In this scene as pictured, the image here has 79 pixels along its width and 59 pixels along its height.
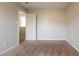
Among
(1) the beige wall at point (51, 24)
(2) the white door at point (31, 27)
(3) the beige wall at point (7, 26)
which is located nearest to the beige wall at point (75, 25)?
(1) the beige wall at point (51, 24)

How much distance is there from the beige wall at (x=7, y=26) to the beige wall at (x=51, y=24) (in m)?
2.55

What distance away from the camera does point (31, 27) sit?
8.10m

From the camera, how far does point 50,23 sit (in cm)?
812

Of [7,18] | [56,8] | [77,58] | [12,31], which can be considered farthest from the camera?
[56,8]

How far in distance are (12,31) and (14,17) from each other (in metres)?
0.63

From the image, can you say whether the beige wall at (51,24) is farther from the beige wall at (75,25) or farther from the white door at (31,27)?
the beige wall at (75,25)

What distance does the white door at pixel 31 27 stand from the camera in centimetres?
805

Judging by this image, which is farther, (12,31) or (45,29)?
(45,29)

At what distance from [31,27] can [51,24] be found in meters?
1.21

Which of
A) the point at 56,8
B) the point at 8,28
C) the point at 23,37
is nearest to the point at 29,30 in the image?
the point at 23,37

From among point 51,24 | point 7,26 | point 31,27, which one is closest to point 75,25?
point 7,26

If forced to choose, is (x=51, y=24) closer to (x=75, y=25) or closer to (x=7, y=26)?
(x=75, y=25)

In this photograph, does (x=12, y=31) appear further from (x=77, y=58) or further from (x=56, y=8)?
(x=77, y=58)

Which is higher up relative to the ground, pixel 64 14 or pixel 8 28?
pixel 64 14
